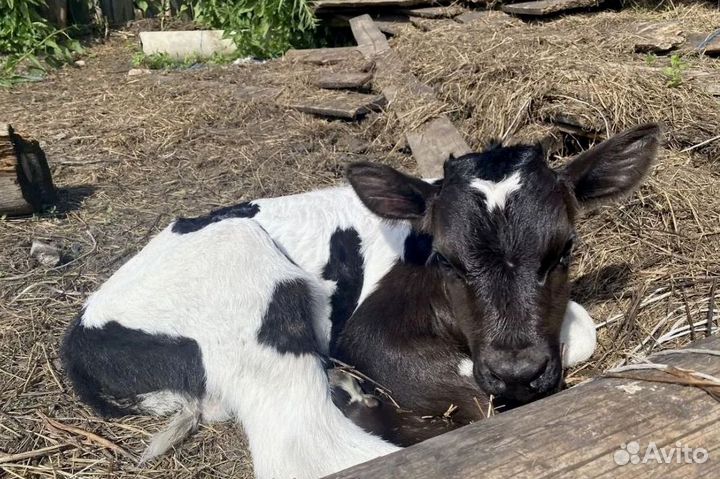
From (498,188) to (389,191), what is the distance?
59 cm

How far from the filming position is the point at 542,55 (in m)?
6.54

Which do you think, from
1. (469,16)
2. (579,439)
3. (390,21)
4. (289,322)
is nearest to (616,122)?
(289,322)

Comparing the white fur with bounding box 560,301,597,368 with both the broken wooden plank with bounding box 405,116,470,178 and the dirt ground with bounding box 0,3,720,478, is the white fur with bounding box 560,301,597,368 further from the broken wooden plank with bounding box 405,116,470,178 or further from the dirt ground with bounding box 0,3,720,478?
the broken wooden plank with bounding box 405,116,470,178

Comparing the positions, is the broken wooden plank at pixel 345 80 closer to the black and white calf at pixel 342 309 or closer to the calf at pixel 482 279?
the black and white calf at pixel 342 309

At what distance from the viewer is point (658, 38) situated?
6789mm

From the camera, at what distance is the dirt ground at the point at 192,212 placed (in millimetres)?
3512

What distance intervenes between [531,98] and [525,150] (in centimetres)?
255

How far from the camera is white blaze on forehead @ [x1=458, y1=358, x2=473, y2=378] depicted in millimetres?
3625

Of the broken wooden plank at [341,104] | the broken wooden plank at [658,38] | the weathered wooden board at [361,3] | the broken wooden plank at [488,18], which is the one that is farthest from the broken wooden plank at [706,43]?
the weathered wooden board at [361,3]

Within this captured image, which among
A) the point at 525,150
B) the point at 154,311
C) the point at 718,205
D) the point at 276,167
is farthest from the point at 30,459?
the point at 718,205

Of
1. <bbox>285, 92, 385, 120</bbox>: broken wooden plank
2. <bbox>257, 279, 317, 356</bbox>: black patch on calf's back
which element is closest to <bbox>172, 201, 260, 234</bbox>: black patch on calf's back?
<bbox>257, 279, 317, 356</bbox>: black patch on calf's back

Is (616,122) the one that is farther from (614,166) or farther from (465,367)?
(465,367)

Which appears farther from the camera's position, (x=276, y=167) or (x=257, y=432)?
(x=276, y=167)

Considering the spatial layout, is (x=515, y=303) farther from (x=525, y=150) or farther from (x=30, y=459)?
(x=30, y=459)
